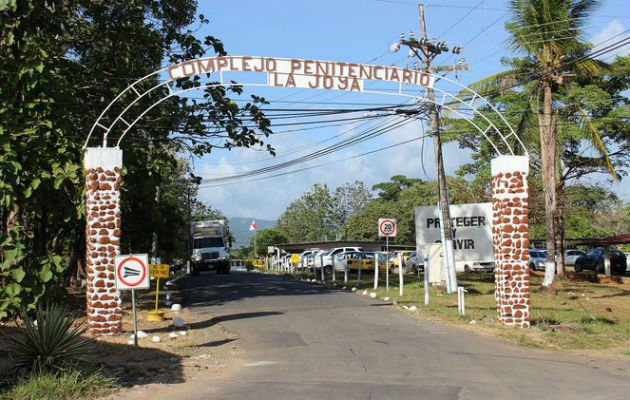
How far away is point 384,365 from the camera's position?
35.9 feet

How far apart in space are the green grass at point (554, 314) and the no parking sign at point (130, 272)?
7353 mm

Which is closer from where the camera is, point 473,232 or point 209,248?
point 473,232

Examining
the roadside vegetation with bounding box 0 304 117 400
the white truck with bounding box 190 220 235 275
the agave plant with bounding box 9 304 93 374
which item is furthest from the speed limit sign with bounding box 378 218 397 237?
the white truck with bounding box 190 220 235 275

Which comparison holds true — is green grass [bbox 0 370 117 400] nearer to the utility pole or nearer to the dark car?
the utility pole

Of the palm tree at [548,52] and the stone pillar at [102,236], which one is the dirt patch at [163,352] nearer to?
the stone pillar at [102,236]

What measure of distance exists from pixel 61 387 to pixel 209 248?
117 ft

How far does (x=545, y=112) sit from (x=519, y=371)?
16.0 m

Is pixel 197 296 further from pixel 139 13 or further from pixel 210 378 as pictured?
pixel 210 378

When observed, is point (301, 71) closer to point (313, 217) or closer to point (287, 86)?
point (287, 86)

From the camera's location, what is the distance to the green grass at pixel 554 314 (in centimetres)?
1395

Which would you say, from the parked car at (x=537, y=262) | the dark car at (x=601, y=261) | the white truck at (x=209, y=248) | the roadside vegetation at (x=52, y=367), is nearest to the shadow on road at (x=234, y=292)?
the roadside vegetation at (x=52, y=367)

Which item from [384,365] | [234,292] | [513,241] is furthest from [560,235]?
[384,365]

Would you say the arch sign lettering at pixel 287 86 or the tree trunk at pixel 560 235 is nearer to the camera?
the arch sign lettering at pixel 287 86

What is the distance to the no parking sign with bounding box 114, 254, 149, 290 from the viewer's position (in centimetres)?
1234
